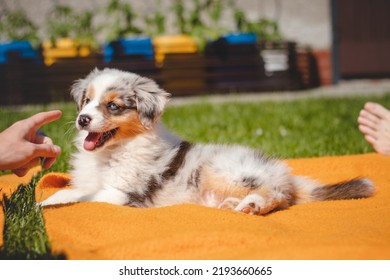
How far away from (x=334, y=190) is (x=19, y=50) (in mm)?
6325

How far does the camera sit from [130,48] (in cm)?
861

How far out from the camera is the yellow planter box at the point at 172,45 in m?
8.73

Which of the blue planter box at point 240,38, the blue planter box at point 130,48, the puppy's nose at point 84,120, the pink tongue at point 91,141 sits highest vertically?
the puppy's nose at point 84,120

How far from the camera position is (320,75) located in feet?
34.9

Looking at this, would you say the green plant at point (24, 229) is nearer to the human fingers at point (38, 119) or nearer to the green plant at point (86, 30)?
the human fingers at point (38, 119)

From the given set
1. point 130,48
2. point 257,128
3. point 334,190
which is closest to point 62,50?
point 130,48

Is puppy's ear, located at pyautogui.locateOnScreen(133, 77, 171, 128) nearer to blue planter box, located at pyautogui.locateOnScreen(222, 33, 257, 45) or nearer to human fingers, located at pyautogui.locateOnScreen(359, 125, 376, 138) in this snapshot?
human fingers, located at pyautogui.locateOnScreen(359, 125, 376, 138)

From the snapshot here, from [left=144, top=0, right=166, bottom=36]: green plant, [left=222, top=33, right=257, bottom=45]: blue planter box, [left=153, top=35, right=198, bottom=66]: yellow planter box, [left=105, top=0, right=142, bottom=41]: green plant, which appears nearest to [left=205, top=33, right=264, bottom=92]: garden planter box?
[left=222, top=33, right=257, bottom=45]: blue planter box

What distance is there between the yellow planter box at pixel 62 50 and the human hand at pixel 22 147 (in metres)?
5.74

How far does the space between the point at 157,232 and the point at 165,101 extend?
103 cm

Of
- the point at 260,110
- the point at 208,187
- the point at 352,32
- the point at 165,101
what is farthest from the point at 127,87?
the point at 352,32

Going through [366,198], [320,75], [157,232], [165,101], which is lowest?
[320,75]

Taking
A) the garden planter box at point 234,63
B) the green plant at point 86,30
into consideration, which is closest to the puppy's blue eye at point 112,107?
the green plant at point 86,30
